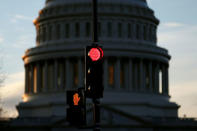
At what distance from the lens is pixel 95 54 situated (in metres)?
17.6

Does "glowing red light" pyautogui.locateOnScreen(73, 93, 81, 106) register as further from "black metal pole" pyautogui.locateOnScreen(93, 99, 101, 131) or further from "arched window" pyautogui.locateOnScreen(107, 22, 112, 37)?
"arched window" pyautogui.locateOnScreen(107, 22, 112, 37)

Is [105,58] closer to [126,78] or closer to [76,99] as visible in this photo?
[126,78]

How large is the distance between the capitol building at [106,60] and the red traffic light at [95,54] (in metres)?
87.7

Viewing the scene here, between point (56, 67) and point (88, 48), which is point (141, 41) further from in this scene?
point (88, 48)

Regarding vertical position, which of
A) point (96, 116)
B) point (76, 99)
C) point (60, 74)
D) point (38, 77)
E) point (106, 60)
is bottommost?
point (96, 116)

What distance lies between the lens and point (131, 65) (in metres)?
111

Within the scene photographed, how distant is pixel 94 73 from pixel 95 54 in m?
0.55

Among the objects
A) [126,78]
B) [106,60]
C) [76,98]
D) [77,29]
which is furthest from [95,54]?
[77,29]

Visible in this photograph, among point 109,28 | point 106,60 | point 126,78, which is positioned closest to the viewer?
point 126,78

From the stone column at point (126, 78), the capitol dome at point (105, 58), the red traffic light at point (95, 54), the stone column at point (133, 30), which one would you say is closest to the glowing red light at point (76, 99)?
the red traffic light at point (95, 54)

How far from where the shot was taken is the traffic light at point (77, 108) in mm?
17406

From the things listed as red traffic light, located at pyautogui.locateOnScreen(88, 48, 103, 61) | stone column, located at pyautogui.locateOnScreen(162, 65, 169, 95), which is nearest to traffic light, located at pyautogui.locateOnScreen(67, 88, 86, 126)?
red traffic light, located at pyautogui.locateOnScreen(88, 48, 103, 61)

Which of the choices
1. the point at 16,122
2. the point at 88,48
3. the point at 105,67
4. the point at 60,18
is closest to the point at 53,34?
the point at 60,18

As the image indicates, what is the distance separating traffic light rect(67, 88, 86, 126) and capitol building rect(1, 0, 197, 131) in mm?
87576
